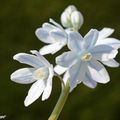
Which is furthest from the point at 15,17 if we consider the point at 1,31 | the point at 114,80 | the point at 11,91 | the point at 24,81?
the point at 24,81

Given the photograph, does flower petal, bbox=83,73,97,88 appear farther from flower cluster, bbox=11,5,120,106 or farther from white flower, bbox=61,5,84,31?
white flower, bbox=61,5,84,31

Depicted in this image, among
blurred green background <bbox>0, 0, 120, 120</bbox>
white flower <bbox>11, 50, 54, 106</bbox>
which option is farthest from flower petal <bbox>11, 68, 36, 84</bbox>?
blurred green background <bbox>0, 0, 120, 120</bbox>

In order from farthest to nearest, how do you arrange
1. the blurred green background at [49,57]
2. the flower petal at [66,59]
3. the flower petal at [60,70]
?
the blurred green background at [49,57], the flower petal at [60,70], the flower petal at [66,59]

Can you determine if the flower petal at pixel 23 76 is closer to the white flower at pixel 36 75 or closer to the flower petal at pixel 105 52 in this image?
the white flower at pixel 36 75

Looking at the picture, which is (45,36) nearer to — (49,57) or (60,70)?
(60,70)

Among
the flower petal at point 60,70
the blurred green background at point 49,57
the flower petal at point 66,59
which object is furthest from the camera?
the blurred green background at point 49,57

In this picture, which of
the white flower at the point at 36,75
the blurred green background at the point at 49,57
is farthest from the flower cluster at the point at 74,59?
the blurred green background at the point at 49,57

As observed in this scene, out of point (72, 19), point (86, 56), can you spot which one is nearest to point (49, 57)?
point (72, 19)
